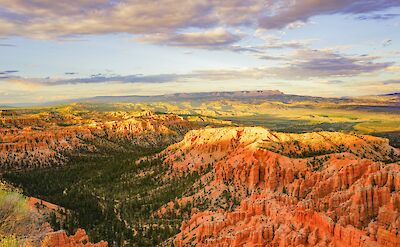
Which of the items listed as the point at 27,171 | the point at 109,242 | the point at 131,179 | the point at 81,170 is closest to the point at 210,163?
the point at 131,179

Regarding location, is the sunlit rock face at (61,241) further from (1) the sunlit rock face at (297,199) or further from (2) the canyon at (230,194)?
(1) the sunlit rock face at (297,199)

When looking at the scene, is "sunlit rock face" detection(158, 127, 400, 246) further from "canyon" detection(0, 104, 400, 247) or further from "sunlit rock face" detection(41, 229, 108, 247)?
"sunlit rock face" detection(41, 229, 108, 247)

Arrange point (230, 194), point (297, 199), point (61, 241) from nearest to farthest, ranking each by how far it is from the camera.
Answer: point (61, 241), point (297, 199), point (230, 194)

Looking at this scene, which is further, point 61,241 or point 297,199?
point 297,199

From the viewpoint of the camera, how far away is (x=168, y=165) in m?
136

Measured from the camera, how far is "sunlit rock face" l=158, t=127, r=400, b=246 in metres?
57.5

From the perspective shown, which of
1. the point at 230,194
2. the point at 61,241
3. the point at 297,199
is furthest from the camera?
the point at 230,194

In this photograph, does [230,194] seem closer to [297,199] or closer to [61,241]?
[297,199]

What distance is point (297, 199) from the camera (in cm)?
7488

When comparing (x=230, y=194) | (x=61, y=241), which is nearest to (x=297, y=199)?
(x=230, y=194)

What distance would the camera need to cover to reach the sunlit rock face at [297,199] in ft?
189

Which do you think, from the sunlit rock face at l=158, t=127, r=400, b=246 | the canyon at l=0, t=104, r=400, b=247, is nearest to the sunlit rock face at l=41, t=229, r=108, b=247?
the canyon at l=0, t=104, r=400, b=247

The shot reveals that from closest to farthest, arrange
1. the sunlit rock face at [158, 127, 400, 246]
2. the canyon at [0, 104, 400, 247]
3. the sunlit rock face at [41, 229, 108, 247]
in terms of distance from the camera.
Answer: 1. the sunlit rock face at [158, 127, 400, 246]
2. the canyon at [0, 104, 400, 247]
3. the sunlit rock face at [41, 229, 108, 247]

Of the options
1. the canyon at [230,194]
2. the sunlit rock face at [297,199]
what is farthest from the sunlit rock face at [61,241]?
the sunlit rock face at [297,199]
